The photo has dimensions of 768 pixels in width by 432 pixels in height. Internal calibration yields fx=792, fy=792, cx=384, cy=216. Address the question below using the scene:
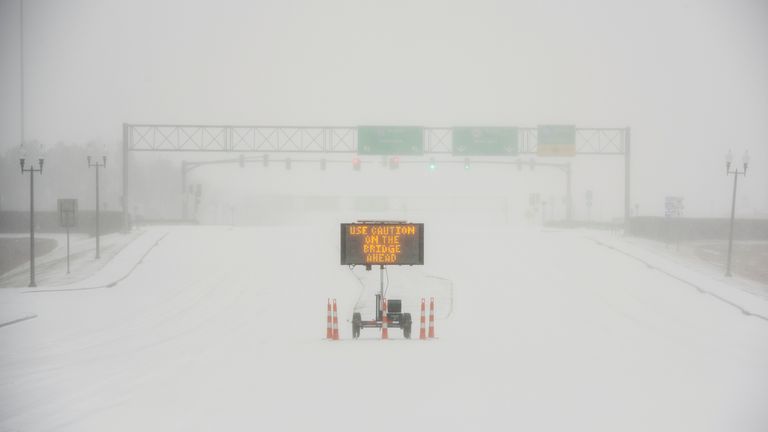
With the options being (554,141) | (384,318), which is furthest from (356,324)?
(554,141)

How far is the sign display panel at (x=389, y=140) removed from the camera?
58.7m

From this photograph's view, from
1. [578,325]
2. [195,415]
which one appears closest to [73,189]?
[578,325]

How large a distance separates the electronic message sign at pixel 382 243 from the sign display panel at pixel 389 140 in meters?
37.1

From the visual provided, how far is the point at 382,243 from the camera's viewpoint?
71.4 feet

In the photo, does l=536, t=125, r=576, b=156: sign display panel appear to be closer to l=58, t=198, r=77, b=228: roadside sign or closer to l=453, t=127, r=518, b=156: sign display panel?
l=453, t=127, r=518, b=156: sign display panel

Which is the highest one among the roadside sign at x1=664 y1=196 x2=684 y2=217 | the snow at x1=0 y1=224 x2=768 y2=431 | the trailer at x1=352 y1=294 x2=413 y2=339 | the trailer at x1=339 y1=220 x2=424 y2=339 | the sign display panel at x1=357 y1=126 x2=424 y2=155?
the sign display panel at x1=357 y1=126 x2=424 y2=155

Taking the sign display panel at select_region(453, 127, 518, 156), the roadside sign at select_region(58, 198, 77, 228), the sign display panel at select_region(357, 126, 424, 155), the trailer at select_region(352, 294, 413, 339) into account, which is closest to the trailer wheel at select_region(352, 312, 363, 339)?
the trailer at select_region(352, 294, 413, 339)

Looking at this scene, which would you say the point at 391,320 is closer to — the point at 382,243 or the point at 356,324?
the point at 356,324

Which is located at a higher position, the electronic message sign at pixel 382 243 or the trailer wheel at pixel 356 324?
the electronic message sign at pixel 382 243

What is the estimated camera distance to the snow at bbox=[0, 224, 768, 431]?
1323 centimetres

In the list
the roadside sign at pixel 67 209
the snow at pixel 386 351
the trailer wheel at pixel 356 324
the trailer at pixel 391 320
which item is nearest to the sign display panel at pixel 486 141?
the snow at pixel 386 351

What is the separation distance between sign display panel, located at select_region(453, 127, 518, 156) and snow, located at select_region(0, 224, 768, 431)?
56.7 ft

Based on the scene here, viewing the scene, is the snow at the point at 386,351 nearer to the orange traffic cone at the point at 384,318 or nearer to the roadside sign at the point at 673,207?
the orange traffic cone at the point at 384,318

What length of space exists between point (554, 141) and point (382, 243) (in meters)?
39.1
